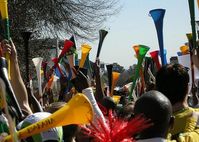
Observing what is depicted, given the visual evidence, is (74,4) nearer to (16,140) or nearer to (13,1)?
(13,1)

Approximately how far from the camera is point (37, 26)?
15055 millimetres

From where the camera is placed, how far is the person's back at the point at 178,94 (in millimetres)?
2793

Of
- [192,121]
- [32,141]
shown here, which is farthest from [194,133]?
[32,141]

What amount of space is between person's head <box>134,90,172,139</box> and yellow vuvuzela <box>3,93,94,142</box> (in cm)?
27

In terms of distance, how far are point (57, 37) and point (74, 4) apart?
1208 mm

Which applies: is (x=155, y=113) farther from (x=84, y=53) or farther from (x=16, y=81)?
(x=84, y=53)

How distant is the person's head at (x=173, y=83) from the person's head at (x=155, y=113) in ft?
1.73

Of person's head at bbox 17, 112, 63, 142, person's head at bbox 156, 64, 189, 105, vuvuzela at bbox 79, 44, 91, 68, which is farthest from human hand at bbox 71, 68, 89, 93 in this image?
vuvuzela at bbox 79, 44, 91, 68

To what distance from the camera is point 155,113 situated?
2275 millimetres

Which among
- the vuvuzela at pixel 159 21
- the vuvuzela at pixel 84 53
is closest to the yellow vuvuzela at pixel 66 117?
the vuvuzela at pixel 159 21

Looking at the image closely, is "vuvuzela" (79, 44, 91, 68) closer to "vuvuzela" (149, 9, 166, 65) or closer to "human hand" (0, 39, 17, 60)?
"vuvuzela" (149, 9, 166, 65)

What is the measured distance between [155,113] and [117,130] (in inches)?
8.7

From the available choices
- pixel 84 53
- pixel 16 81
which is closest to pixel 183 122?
pixel 16 81

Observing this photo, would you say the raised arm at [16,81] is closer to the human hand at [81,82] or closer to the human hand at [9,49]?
the human hand at [9,49]
